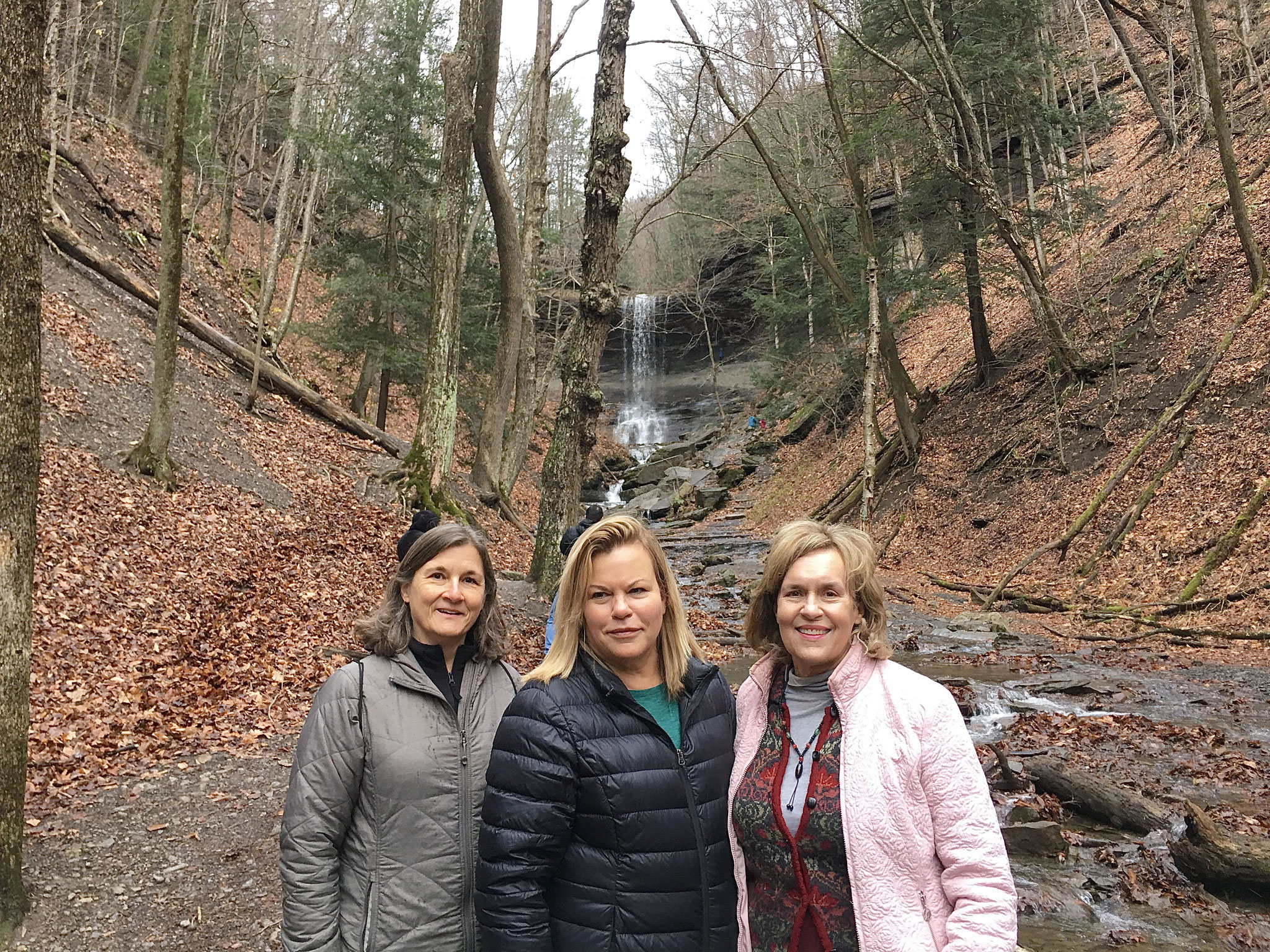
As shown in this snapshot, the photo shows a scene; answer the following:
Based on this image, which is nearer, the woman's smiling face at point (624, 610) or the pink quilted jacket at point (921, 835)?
the pink quilted jacket at point (921, 835)

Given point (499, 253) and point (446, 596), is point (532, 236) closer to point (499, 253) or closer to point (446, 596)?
point (499, 253)

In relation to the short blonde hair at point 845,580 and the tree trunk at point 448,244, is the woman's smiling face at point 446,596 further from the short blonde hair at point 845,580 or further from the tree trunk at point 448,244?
the tree trunk at point 448,244

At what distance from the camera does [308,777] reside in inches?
87.6

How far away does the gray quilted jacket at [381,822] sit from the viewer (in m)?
A: 2.20

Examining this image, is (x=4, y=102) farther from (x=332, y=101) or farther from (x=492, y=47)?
(x=332, y=101)

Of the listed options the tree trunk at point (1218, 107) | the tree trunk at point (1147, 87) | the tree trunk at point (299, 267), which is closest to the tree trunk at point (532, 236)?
the tree trunk at point (299, 267)

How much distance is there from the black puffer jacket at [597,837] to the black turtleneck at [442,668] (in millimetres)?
393

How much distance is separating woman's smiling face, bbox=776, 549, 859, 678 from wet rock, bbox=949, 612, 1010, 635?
A: 9601mm

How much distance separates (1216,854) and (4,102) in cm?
717

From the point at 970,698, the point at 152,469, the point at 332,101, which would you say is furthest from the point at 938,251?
the point at 152,469

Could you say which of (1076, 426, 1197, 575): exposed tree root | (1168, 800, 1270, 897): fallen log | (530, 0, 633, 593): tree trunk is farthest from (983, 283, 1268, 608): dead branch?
(1168, 800, 1270, 897): fallen log

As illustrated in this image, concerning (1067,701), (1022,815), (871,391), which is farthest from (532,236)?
(1022,815)

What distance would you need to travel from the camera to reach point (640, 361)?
4294 cm

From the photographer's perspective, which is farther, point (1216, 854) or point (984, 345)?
point (984, 345)
